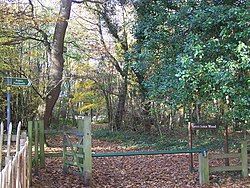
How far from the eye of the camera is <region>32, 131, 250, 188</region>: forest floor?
728 cm

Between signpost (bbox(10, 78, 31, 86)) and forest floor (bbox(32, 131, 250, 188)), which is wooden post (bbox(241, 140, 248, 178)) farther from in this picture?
signpost (bbox(10, 78, 31, 86))

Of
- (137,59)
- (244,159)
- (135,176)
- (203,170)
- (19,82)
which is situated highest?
(137,59)

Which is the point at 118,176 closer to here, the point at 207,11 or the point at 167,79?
the point at 167,79

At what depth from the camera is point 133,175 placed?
28.5ft

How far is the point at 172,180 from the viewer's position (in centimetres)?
802

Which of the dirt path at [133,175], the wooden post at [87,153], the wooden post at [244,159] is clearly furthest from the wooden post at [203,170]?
the wooden post at [87,153]

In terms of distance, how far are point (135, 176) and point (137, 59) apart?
4.29m

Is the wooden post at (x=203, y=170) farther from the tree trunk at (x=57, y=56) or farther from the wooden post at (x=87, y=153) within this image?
the tree trunk at (x=57, y=56)

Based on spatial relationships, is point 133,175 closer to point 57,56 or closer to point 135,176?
point 135,176

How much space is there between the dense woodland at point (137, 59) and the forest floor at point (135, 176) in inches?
62.7

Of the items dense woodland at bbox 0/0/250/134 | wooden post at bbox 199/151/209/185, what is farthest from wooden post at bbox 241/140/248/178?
wooden post at bbox 199/151/209/185

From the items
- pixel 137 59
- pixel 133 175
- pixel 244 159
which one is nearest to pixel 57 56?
pixel 137 59

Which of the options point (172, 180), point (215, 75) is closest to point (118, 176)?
point (172, 180)

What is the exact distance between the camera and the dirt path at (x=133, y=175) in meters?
7.30
